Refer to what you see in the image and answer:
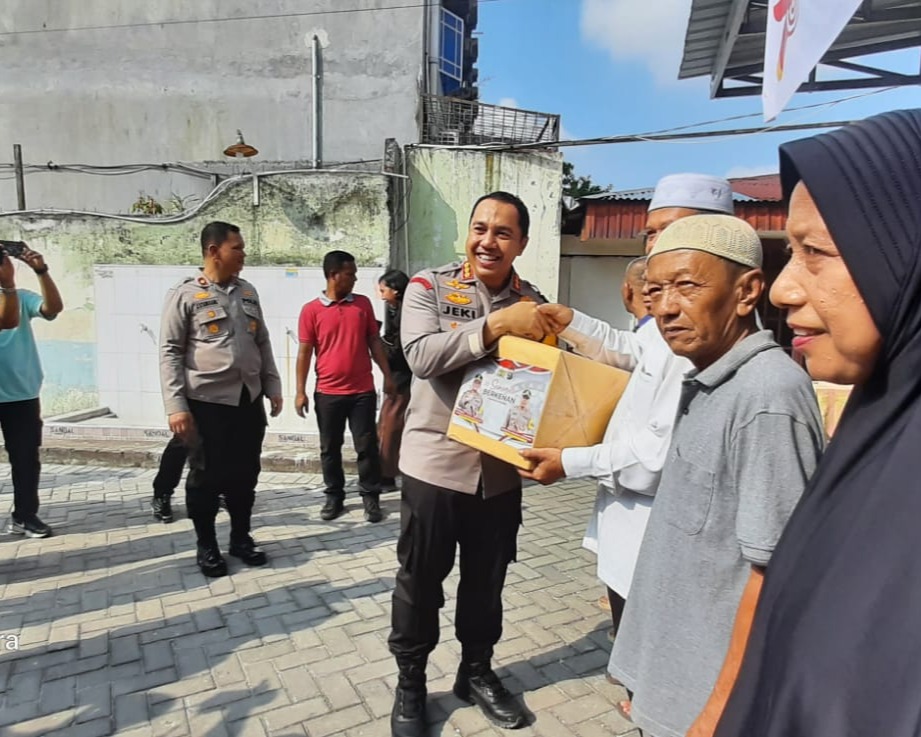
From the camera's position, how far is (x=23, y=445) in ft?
13.4

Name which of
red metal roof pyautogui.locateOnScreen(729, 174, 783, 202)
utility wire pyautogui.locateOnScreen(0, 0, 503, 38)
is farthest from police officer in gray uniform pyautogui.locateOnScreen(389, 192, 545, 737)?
utility wire pyautogui.locateOnScreen(0, 0, 503, 38)

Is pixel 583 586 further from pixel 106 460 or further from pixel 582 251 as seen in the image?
pixel 582 251

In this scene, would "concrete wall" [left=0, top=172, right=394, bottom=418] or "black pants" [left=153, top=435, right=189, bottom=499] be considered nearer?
"black pants" [left=153, top=435, right=189, bottom=499]

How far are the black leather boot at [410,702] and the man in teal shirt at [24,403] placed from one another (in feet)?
10.6

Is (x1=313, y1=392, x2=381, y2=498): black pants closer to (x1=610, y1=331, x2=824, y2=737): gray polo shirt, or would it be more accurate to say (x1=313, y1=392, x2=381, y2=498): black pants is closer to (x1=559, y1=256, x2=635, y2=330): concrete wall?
(x1=610, y1=331, x2=824, y2=737): gray polo shirt

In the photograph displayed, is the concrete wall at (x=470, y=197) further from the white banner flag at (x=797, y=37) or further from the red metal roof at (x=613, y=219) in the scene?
the white banner flag at (x=797, y=37)

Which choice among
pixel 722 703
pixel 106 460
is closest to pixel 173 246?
pixel 106 460

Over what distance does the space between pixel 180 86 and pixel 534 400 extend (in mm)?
13141

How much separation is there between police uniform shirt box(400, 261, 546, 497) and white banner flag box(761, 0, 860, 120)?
1.26 metres

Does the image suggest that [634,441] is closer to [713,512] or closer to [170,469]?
[713,512]

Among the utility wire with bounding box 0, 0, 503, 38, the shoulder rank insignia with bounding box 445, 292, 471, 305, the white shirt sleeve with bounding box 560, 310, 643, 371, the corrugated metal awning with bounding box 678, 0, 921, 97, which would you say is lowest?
the white shirt sleeve with bounding box 560, 310, 643, 371

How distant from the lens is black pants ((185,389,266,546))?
3.50 m

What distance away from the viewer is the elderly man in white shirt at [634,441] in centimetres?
172

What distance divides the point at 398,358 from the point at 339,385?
0.68 meters
